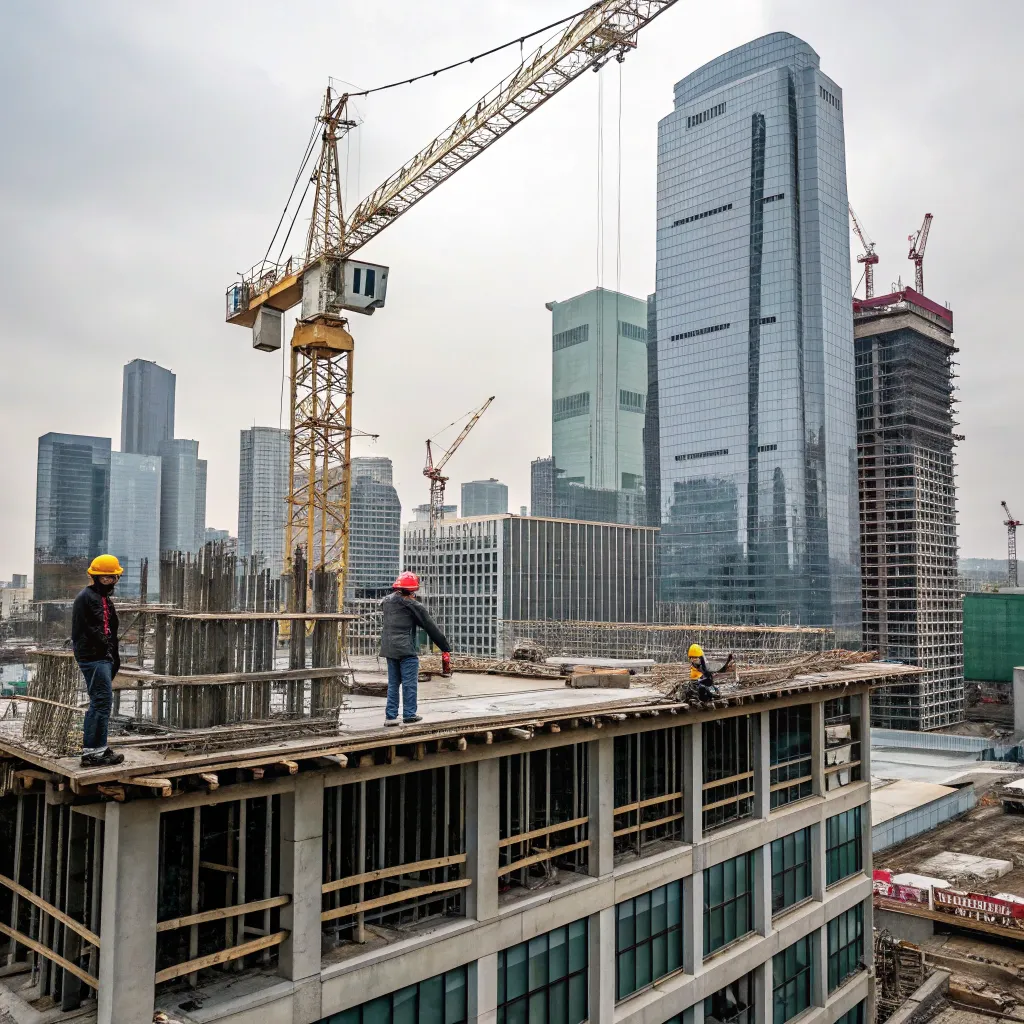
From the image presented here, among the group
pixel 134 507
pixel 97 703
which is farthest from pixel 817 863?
pixel 134 507

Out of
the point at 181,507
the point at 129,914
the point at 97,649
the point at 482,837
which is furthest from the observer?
the point at 181,507

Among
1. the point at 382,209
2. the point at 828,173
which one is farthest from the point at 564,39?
the point at 828,173

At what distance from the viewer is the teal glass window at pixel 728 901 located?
22.7 metres

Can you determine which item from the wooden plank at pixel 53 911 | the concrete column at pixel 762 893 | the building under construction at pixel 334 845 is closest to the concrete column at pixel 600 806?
the building under construction at pixel 334 845

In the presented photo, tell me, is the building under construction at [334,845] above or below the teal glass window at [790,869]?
above

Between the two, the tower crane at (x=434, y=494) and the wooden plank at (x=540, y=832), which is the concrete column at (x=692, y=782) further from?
the tower crane at (x=434, y=494)

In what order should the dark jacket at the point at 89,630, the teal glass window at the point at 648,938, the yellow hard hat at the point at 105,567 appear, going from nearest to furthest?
the dark jacket at the point at 89,630
the yellow hard hat at the point at 105,567
the teal glass window at the point at 648,938

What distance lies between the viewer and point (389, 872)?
14.8 meters

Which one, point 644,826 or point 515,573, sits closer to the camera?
point 644,826

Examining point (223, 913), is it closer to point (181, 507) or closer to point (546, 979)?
point (546, 979)

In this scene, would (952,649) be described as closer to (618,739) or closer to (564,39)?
(564,39)

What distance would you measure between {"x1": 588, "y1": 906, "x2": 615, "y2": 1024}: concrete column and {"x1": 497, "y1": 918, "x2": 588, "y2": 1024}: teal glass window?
16 centimetres

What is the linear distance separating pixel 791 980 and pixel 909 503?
116 metres

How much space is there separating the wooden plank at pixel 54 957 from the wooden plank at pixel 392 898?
332 cm
